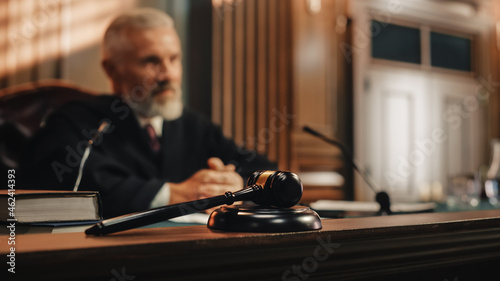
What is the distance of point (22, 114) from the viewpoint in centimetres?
175

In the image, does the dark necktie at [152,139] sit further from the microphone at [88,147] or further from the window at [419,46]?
the window at [419,46]

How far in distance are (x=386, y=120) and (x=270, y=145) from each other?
1007 mm

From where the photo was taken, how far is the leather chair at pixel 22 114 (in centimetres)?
171

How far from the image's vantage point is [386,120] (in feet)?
10.9

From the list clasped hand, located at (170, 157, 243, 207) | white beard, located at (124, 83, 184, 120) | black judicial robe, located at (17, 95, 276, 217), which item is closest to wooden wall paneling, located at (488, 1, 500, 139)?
black judicial robe, located at (17, 95, 276, 217)

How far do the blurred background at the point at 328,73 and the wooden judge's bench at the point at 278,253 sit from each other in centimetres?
159

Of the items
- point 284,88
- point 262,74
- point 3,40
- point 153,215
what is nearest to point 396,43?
point 284,88

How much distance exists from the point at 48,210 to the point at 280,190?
31cm

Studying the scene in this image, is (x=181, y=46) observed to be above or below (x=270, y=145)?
above

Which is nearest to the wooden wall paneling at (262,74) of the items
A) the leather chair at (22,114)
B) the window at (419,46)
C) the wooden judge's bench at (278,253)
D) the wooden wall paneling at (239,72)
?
the wooden wall paneling at (239,72)

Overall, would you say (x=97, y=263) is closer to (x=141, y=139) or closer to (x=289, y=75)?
(x=141, y=139)

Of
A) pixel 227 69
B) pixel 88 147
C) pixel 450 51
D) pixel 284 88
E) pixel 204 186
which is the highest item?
pixel 450 51

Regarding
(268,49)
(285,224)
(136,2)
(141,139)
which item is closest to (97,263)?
(285,224)

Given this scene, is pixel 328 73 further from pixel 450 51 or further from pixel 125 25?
pixel 125 25
